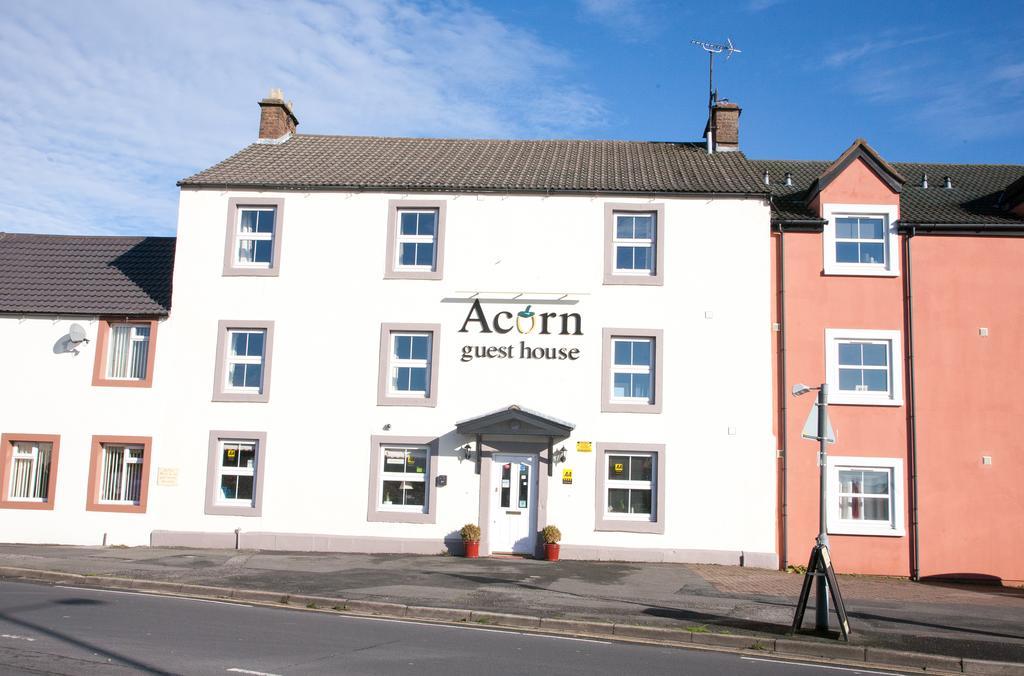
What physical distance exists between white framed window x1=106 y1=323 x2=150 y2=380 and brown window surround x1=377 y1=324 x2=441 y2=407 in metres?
5.80

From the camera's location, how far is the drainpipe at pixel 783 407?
65.9 ft

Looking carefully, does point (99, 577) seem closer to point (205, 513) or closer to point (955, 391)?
point (205, 513)

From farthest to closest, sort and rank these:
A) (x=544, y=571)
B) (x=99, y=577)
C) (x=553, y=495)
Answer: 1. (x=553, y=495)
2. (x=544, y=571)
3. (x=99, y=577)

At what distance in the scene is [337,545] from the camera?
2027 centimetres

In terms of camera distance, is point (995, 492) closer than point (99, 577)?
No

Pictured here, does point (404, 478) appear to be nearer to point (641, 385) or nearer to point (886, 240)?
point (641, 385)

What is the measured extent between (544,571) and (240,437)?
8.02 metres

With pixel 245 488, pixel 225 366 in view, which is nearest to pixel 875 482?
pixel 245 488

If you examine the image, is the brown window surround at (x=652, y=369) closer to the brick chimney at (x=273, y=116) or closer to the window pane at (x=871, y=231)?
the window pane at (x=871, y=231)

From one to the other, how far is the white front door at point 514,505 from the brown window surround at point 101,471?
26.7ft

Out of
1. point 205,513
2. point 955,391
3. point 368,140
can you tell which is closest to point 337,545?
point 205,513

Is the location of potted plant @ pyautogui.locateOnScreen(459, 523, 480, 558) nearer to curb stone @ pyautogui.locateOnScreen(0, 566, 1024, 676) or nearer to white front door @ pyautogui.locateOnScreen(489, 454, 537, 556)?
white front door @ pyautogui.locateOnScreen(489, 454, 537, 556)

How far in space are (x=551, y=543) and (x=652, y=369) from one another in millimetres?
4630

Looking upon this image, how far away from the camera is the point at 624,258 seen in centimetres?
2117
